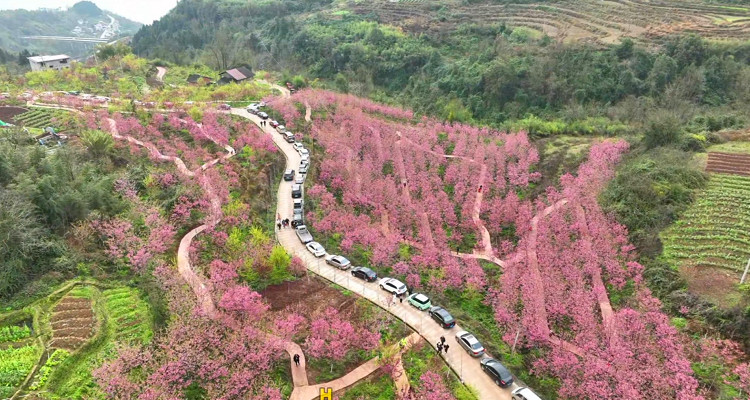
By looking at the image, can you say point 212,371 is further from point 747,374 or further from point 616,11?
point 616,11

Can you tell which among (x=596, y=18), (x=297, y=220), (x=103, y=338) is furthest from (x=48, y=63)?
(x=596, y=18)

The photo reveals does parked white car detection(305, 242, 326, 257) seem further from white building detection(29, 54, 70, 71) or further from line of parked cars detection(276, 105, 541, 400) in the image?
white building detection(29, 54, 70, 71)

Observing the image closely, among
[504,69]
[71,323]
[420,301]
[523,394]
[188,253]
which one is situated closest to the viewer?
[523,394]

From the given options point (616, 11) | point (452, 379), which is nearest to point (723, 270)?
point (452, 379)

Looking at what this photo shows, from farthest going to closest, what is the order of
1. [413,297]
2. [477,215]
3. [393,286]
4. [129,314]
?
[477,215]
[393,286]
[413,297]
[129,314]

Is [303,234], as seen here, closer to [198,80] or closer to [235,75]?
[235,75]

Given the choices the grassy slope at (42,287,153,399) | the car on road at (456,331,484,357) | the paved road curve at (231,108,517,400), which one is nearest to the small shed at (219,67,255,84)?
the paved road curve at (231,108,517,400)
